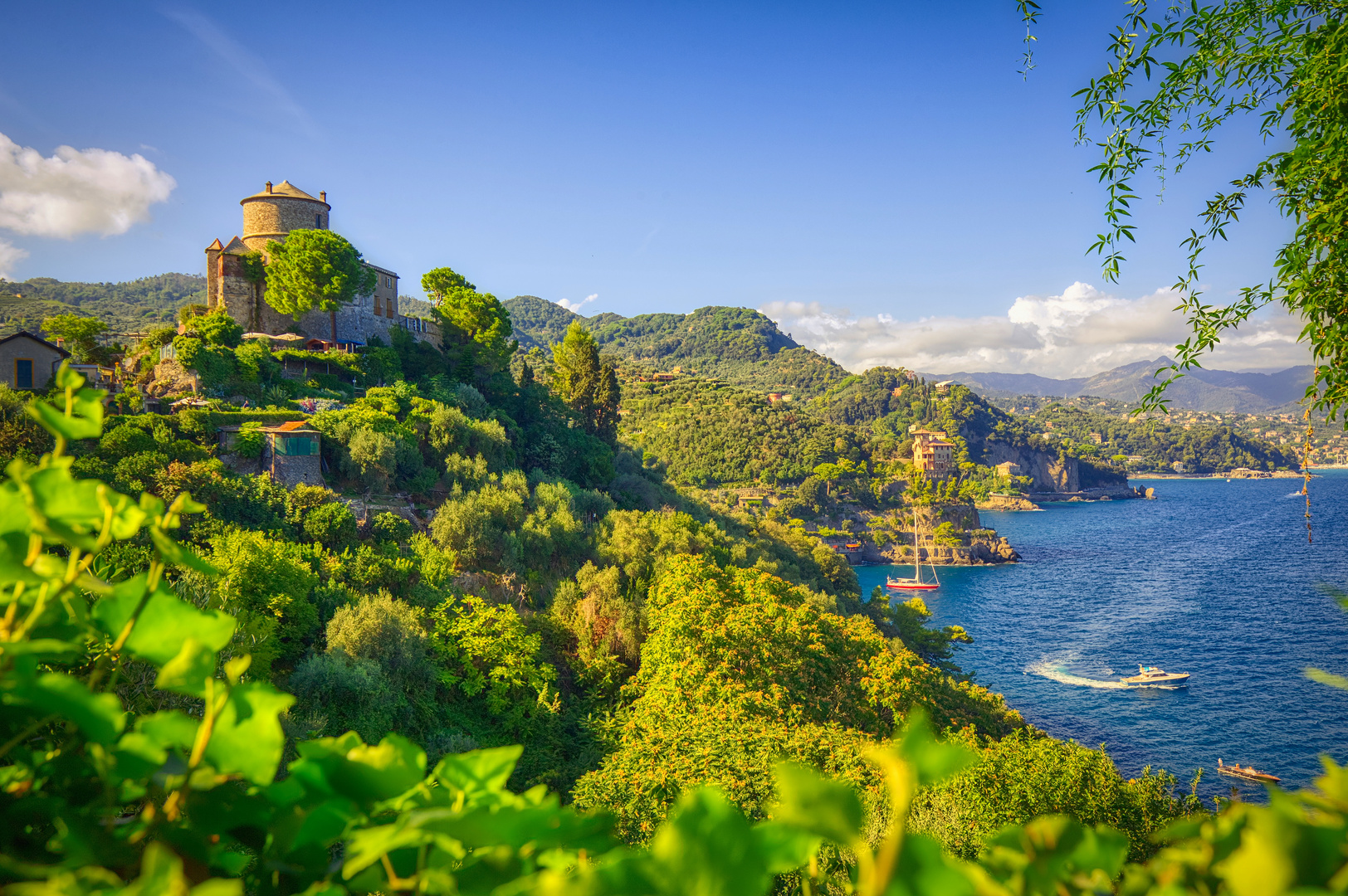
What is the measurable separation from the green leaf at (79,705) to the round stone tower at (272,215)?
26.8 meters

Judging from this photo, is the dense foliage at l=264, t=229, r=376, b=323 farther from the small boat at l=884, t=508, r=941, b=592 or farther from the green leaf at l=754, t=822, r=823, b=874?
the small boat at l=884, t=508, r=941, b=592

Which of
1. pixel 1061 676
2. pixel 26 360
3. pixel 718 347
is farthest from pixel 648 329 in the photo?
pixel 26 360

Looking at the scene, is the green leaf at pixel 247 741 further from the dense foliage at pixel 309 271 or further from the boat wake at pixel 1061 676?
the boat wake at pixel 1061 676

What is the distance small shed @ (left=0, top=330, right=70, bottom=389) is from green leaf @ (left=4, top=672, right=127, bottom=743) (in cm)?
2026

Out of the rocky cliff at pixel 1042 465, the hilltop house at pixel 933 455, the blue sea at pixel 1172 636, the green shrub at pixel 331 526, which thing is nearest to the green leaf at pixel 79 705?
the blue sea at pixel 1172 636

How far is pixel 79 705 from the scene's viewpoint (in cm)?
63

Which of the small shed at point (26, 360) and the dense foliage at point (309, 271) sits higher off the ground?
the dense foliage at point (309, 271)

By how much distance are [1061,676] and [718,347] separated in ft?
468

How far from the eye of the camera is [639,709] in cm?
1094

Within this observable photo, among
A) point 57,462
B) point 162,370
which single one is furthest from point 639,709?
point 162,370

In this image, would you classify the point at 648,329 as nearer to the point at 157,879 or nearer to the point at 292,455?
the point at 292,455

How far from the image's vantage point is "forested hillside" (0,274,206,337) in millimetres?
53938

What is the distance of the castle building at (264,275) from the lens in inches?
898

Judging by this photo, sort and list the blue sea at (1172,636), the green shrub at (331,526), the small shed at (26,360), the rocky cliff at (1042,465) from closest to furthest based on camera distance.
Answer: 1. the green shrub at (331,526)
2. the small shed at (26,360)
3. the blue sea at (1172,636)
4. the rocky cliff at (1042,465)
